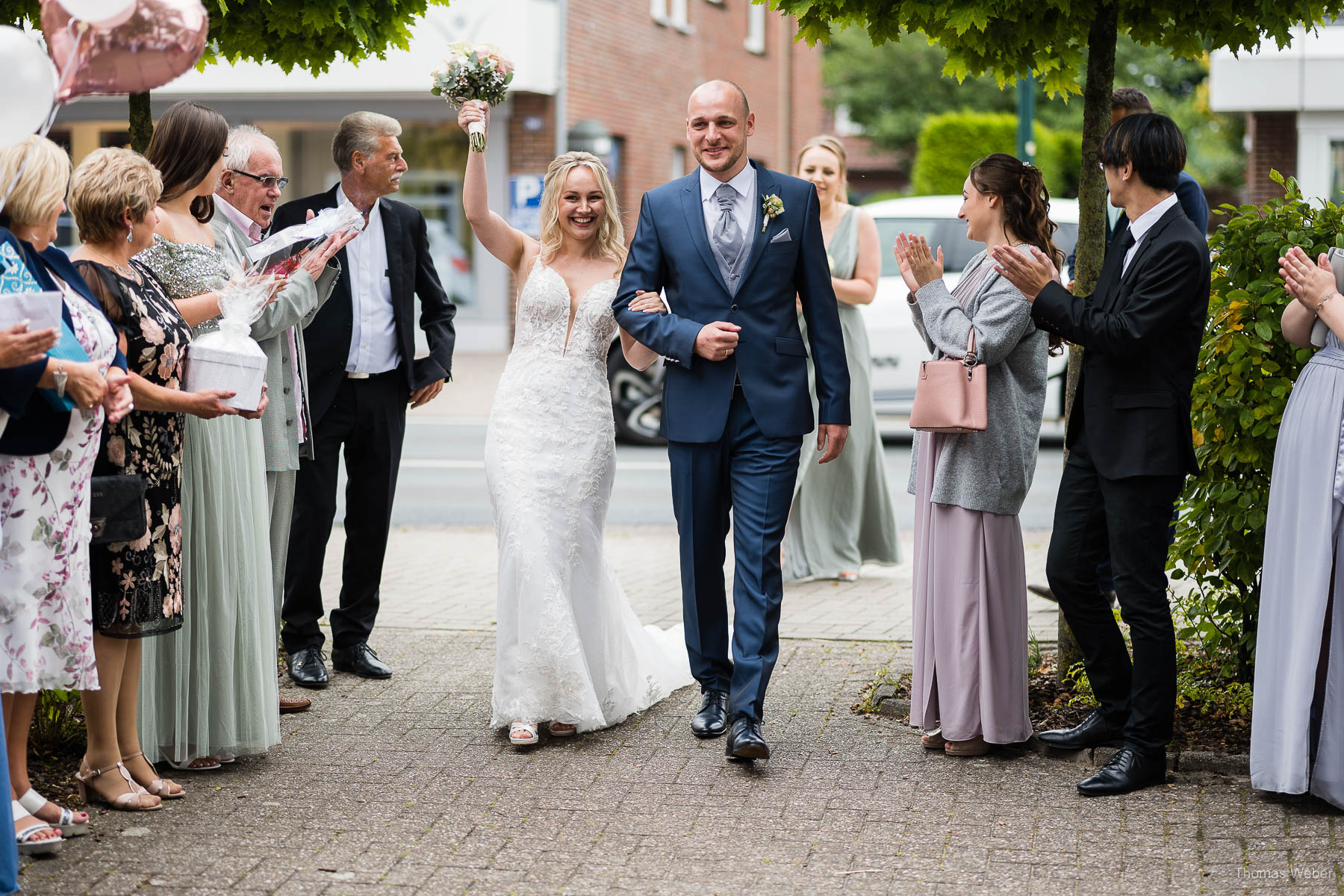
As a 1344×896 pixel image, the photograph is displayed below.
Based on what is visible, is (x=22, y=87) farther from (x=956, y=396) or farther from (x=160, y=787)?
(x=956, y=396)

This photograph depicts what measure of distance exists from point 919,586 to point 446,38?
19.0m

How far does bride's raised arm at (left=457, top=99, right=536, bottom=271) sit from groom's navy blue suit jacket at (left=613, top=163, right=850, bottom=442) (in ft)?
1.91

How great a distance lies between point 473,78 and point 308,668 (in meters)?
2.42

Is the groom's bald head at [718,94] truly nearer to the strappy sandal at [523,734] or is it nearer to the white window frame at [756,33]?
the strappy sandal at [523,734]

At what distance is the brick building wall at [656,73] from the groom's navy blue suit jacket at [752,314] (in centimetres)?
1747

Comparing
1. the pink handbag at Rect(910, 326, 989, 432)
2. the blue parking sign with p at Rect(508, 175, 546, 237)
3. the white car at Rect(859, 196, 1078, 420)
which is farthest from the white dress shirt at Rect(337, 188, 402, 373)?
the blue parking sign with p at Rect(508, 175, 546, 237)

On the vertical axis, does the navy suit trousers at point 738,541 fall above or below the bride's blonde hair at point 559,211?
below

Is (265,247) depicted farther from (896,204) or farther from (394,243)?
(896,204)

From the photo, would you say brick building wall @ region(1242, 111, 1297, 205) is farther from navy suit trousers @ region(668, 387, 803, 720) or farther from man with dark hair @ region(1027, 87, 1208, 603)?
navy suit trousers @ region(668, 387, 803, 720)

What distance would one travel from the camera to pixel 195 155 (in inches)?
200

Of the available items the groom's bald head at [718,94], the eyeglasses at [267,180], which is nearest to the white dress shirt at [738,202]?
the groom's bald head at [718,94]

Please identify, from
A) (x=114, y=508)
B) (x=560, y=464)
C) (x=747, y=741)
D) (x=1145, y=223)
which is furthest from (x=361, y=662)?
(x=1145, y=223)

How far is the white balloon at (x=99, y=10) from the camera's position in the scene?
3980 millimetres

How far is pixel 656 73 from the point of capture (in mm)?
27172
